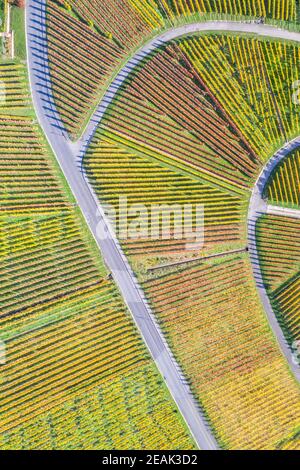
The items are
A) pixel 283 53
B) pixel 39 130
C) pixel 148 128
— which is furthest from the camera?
pixel 283 53

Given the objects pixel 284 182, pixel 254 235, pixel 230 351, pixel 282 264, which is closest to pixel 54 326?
pixel 230 351

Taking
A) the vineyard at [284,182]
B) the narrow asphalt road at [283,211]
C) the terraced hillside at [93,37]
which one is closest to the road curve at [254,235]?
the narrow asphalt road at [283,211]

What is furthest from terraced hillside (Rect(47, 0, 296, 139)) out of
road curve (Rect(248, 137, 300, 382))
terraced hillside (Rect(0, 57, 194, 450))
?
road curve (Rect(248, 137, 300, 382))

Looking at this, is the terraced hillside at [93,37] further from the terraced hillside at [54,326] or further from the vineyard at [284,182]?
the vineyard at [284,182]

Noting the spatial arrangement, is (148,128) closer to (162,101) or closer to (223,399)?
(162,101)

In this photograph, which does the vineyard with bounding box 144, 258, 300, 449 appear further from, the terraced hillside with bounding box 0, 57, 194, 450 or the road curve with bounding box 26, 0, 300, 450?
the terraced hillside with bounding box 0, 57, 194, 450

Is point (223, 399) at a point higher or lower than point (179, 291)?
lower
